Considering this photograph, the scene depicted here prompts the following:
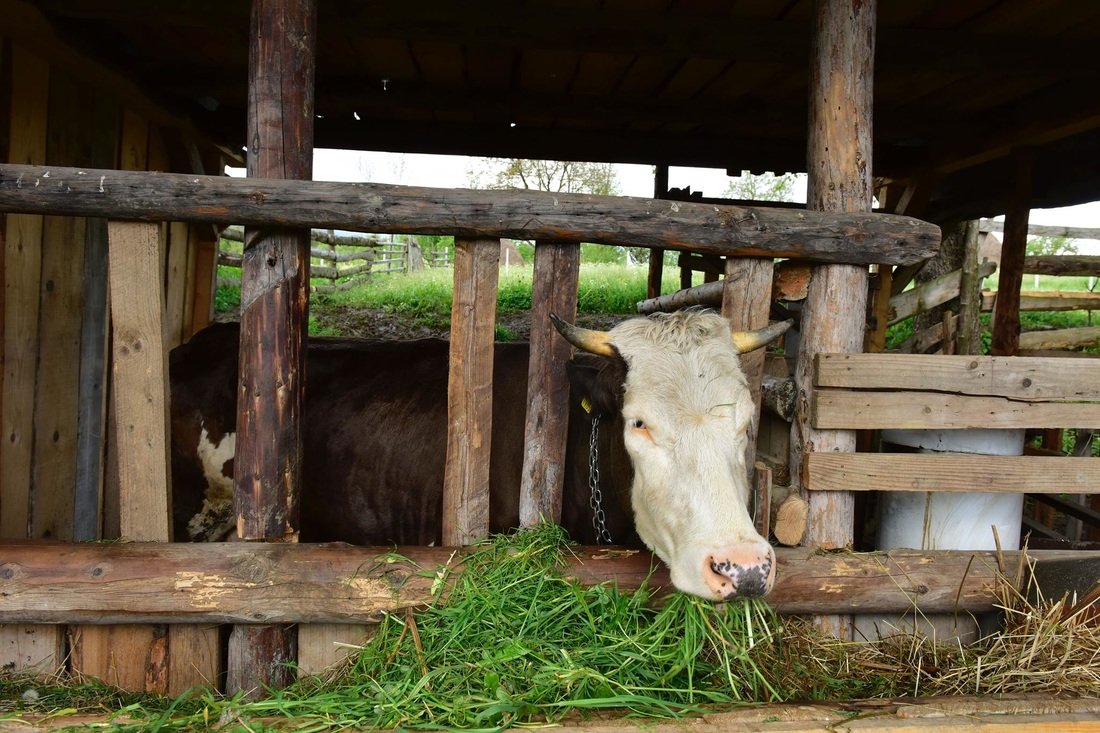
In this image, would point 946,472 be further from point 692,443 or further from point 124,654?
point 124,654

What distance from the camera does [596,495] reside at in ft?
12.1

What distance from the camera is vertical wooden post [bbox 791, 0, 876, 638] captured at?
→ 3.38m

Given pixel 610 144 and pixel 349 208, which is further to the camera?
pixel 610 144

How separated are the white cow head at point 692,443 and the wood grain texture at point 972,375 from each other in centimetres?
40

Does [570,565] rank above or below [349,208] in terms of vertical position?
below

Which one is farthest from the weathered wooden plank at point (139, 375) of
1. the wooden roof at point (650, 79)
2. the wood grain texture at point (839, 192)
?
the wood grain texture at point (839, 192)

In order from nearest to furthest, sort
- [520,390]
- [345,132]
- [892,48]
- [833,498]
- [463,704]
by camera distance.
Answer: [463,704]
[833,498]
[520,390]
[892,48]
[345,132]

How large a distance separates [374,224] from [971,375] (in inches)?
108

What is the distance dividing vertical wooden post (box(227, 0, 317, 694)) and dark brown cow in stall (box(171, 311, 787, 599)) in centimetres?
82

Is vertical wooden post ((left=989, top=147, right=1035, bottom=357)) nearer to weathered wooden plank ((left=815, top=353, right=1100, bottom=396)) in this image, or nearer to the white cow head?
weathered wooden plank ((left=815, top=353, right=1100, bottom=396))

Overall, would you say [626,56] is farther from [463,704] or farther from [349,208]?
[463,704]

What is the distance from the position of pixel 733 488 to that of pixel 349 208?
190 cm

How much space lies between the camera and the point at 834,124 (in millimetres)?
3410

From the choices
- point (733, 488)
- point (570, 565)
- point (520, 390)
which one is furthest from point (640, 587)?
point (520, 390)
